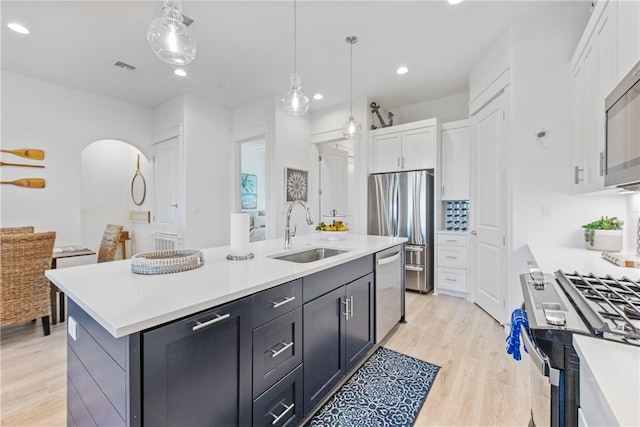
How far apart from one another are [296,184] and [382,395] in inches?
135

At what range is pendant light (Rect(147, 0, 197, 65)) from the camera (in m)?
1.56

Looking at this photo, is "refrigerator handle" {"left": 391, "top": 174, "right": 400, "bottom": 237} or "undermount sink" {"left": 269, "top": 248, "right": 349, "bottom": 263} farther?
"refrigerator handle" {"left": 391, "top": 174, "right": 400, "bottom": 237}

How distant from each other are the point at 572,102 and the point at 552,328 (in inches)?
103

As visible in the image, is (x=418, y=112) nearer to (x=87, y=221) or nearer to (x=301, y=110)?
(x=301, y=110)

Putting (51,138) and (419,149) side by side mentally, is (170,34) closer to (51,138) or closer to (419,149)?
(419,149)

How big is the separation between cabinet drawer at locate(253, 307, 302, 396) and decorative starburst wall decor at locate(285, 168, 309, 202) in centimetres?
325

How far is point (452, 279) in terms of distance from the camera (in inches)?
149

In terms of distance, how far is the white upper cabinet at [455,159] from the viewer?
3801 mm

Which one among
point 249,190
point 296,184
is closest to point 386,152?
point 296,184

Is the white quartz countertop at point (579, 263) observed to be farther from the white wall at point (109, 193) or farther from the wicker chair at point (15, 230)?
the white wall at point (109, 193)

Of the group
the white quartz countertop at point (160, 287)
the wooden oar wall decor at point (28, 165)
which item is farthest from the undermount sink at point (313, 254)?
the wooden oar wall decor at point (28, 165)

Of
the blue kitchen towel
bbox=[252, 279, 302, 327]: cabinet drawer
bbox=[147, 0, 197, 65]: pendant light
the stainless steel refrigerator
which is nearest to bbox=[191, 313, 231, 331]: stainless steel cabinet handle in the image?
bbox=[252, 279, 302, 327]: cabinet drawer

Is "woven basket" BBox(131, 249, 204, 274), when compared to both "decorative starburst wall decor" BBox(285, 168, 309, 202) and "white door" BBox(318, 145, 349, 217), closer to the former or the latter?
"decorative starburst wall decor" BBox(285, 168, 309, 202)

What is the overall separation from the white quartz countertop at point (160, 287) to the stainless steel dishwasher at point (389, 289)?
0.73 meters
